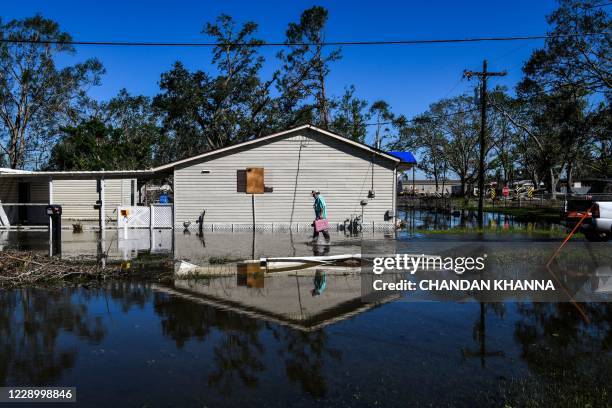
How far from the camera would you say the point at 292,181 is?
23.8m

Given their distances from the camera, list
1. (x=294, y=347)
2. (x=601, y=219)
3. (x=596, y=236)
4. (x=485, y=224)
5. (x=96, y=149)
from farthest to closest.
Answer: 1. (x=96, y=149)
2. (x=485, y=224)
3. (x=596, y=236)
4. (x=601, y=219)
5. (x=294, y=347)

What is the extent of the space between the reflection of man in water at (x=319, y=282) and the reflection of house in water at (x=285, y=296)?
0.19ft

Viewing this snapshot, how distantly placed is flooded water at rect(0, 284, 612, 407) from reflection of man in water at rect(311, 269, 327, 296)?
0.59 m

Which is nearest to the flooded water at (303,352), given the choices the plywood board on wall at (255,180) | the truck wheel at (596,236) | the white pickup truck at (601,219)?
the white pickup truck at (601,219)

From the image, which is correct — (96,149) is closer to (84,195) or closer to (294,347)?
(84,195)

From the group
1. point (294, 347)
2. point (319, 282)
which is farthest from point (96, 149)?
point (294, 347)

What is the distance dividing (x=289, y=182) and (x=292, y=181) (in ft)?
0.48

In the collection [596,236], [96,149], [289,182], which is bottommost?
[596,236]

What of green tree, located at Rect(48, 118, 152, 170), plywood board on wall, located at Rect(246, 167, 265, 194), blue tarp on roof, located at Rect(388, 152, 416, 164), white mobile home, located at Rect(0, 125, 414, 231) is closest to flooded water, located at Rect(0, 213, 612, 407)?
plywood board on wall, located at Rect(246, 167, 265, 194)

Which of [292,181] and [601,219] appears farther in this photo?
[292,181]

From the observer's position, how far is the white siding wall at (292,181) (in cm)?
2377

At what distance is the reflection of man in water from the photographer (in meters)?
9.32

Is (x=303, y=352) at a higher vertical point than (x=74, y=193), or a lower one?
lower

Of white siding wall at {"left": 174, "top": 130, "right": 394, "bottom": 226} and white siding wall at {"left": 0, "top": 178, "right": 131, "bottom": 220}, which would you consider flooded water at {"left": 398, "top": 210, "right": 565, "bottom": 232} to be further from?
white siding wall at {"left": 0, "top": 178, "right": 131, "bottom": 220}
